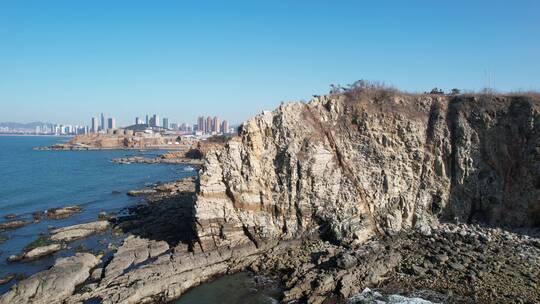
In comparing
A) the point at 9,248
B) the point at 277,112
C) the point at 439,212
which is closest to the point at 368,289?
the point at 439,212

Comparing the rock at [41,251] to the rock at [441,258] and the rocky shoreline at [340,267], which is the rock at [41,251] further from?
the rock at [441,258]

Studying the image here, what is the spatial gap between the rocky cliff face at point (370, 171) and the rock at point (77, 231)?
1472 centimetres

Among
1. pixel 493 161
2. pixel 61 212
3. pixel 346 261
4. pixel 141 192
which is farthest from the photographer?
pixel 141 192

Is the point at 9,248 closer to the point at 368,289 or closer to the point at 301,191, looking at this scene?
the point at 301,191

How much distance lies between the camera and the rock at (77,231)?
114ft

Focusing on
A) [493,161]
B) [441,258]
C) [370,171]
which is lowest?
[441,258]

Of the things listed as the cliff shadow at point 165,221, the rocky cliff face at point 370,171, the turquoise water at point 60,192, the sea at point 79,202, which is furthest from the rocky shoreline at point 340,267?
the turquoise water at point 60,192

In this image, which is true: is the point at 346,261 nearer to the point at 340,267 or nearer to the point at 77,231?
the point at 340,267

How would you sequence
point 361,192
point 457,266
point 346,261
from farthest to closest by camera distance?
1. point 361,192
2. point 346,261
3. point 457,266

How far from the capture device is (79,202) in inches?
2012

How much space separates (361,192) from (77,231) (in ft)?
87.4

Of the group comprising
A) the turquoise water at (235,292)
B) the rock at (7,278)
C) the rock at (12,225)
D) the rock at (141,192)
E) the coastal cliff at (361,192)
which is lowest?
the rock at (7,278)

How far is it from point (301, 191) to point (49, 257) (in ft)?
68.4

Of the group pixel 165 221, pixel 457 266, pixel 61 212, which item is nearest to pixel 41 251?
pixel 165 221
